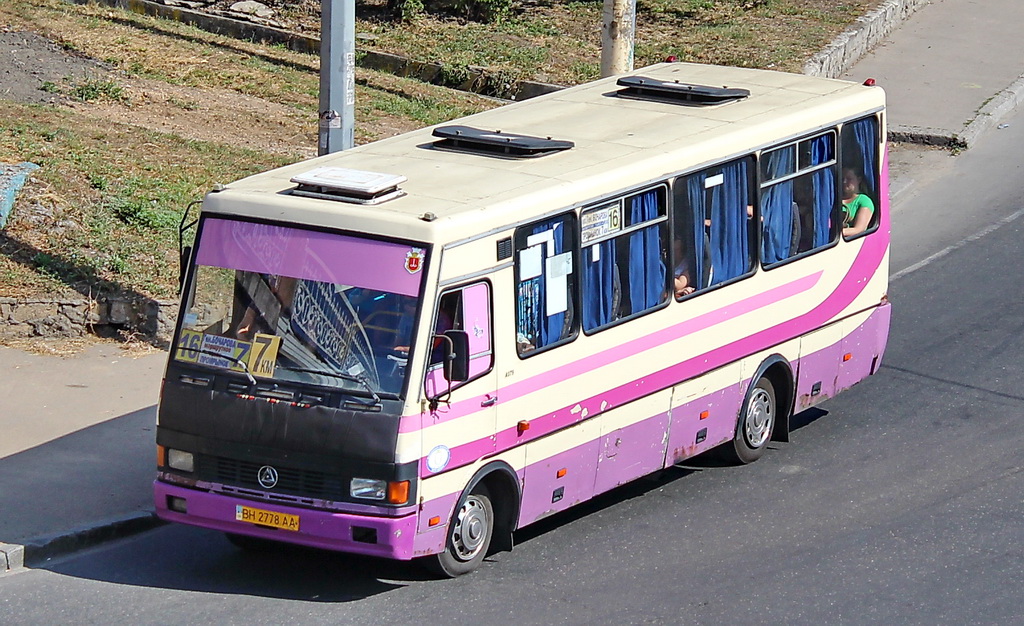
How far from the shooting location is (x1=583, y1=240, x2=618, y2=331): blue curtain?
33.0 feet

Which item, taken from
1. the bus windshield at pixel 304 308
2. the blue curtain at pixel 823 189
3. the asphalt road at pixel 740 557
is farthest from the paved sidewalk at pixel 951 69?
the bus windshield at pixel 304 308

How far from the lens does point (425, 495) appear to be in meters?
8.98

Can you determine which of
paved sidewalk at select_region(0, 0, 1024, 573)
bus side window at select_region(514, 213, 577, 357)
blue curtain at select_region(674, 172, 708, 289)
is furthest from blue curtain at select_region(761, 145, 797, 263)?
paved sidewalk at select_region(0, 0, 1024, 573)

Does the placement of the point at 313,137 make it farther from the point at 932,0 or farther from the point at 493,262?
the point at 932,0

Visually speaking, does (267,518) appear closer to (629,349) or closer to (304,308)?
(304,308)

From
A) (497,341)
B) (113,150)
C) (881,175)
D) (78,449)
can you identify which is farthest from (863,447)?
(113,150)

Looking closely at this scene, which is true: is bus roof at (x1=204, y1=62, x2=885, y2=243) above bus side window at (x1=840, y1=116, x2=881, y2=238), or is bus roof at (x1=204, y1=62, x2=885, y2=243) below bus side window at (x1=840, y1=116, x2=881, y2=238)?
above

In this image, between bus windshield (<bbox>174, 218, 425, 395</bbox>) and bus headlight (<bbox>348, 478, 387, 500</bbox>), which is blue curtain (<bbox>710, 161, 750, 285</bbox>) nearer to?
bus windshield (<bbox>174, 218, 425, 395</bbox>)

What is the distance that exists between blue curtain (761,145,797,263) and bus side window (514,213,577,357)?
235cm

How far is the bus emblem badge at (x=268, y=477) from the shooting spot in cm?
907

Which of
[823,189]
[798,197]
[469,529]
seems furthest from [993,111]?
[469,529]

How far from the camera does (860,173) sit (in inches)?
502

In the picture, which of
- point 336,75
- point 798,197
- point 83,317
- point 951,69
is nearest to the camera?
point 798,197

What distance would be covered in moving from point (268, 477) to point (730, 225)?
13.6 ft
